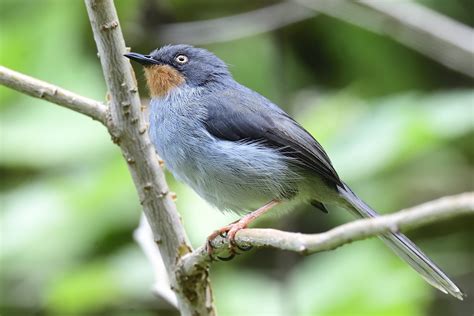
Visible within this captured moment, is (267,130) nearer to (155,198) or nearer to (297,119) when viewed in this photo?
(155,198)

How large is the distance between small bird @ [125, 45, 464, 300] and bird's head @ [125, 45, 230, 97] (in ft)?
0.33

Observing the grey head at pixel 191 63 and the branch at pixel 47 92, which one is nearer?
the branch at pixel 47 92

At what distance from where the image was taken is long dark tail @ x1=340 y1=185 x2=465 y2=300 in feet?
11.4

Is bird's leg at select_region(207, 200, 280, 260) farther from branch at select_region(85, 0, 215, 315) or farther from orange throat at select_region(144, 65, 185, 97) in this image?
orange throat at select_region(144, 65, 185, 97)

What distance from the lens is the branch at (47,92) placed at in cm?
312

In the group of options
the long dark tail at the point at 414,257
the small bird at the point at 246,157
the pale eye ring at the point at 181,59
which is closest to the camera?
the long dark tail at the point at 414,257

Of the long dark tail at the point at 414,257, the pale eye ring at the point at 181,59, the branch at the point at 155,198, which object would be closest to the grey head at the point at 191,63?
the pale eye ring at the point at 181,59

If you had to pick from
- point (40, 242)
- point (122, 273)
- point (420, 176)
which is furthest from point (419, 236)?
point (40, 242)

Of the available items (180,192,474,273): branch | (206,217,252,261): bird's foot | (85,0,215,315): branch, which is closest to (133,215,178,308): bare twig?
(85,0,215,315): branch

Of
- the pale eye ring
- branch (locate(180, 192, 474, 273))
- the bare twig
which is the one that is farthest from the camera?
the pale eye ring

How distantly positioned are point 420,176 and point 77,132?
2.46 meters

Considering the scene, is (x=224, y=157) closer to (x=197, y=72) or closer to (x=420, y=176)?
(x=197, y=72)

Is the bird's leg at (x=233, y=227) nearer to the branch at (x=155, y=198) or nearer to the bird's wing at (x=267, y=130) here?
the branch at (x=155, y=198)

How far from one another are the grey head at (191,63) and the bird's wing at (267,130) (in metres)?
0.38
